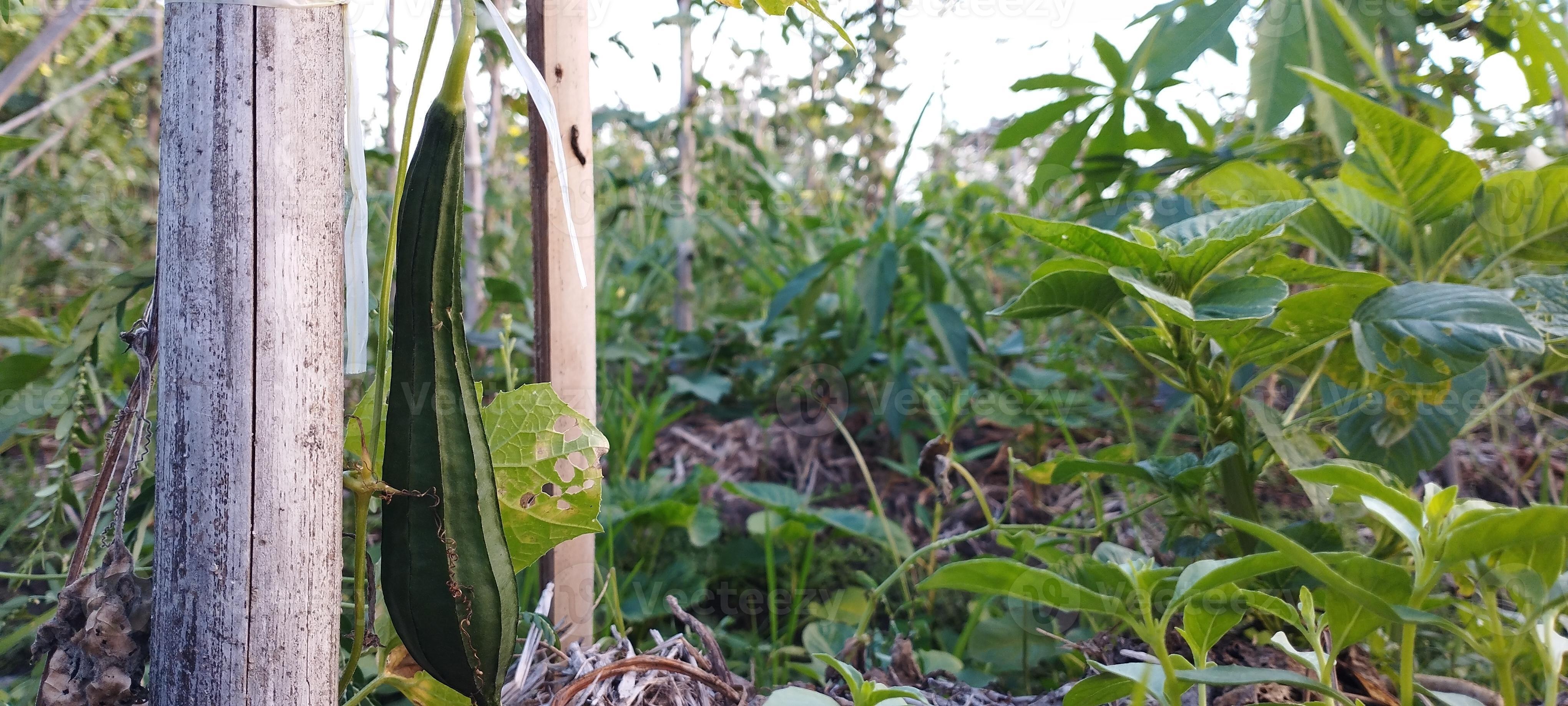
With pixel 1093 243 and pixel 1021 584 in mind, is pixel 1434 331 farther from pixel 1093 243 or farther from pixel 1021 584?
pixel 1021 584

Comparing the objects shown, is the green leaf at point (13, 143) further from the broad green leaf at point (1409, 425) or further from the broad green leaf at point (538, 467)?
the broad green leaf at point (1409, 425)

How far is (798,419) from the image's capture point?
2115 millimetres

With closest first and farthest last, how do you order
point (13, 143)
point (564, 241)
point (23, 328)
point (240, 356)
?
point (240, 356), point (13, 143), point (564, 241), point (23, 328)

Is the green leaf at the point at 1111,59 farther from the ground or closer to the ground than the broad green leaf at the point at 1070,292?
farther from the ground

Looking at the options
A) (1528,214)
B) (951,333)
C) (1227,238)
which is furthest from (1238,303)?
(951,333)

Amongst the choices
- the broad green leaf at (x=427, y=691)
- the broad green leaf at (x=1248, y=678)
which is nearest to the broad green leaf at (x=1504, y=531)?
the broad green leaf at (x=1248, y=678)

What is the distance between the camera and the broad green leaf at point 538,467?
0.79 metres

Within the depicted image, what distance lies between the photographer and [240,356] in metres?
0.59

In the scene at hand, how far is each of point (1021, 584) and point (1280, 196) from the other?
788 millimetres

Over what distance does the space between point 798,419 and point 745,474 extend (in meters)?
0.19

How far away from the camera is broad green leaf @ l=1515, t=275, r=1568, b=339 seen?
92 centimetres

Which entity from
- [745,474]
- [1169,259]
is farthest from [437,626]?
[745,474]

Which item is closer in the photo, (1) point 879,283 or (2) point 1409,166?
(2) point 1409,166

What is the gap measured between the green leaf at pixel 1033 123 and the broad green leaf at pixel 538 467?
115 centimetres
